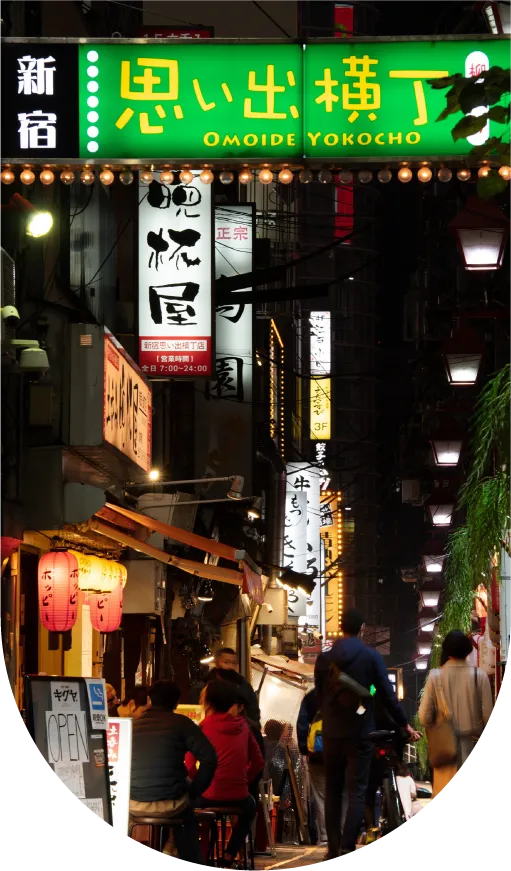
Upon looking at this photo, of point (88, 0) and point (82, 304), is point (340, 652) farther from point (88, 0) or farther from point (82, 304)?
point (88, 0)

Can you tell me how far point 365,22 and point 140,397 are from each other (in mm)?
94109

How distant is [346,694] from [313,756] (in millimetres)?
3152

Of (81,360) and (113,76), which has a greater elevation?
(113,76)

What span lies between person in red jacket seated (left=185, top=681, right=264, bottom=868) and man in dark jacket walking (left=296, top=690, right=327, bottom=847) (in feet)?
2.06

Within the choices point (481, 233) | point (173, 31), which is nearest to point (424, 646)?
point (173, 31)

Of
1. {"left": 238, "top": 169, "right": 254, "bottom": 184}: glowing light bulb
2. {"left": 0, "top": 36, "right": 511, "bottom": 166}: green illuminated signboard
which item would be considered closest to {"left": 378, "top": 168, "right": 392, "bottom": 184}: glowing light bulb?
{"left": 0, "top": 36, "right": 511, "bottom": 166}: green illuminated signboard

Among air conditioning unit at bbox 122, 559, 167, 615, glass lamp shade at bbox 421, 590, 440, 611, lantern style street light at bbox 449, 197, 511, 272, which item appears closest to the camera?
lantern style street light at bbox 449, 197, 511, 272

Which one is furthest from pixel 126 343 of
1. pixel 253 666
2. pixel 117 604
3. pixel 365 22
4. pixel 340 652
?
pixel 365 22

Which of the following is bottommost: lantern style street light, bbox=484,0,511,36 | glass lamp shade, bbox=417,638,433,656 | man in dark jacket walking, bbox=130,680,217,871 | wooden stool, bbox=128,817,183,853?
glass lamp shade, bbox=417,638,433,656

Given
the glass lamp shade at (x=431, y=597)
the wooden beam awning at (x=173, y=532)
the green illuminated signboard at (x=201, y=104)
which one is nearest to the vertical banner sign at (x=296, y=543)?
the glass lamp shade at (x=431, y=597)

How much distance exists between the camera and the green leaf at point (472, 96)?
5863 mm

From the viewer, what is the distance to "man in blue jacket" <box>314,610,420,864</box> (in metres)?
9.08

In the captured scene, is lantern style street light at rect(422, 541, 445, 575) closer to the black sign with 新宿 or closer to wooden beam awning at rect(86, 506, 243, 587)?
wooden beam awning at rect(86, 506, 243, 587)

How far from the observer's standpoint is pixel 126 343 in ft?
64.2
